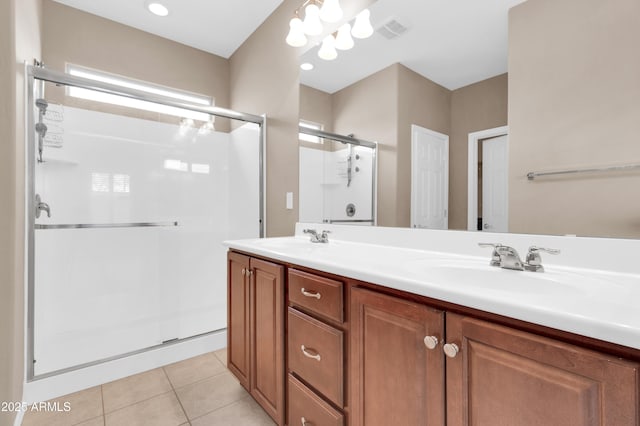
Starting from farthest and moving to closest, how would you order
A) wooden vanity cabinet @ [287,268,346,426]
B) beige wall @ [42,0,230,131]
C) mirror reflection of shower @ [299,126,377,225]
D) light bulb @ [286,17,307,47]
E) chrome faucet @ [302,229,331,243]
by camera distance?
beige wall @ [42,0,230,131]
light bulb @ [286,17,307,47]
chrome faucet @ [302,229,331,243]
mirror reflection of shower @ [299,126,377,225]
wooden vanity cabinet @ [287,268,346,426]

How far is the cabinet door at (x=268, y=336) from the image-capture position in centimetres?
125

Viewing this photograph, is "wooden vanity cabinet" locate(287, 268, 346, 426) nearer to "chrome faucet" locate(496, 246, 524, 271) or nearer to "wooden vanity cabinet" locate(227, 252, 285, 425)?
"wooden vanity cabinet" locate(227, 252, 285, 425)

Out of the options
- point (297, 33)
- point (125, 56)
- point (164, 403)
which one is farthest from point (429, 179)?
point (125, 56)

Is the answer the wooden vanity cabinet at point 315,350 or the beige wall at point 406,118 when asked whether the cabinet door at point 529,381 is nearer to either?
the wooden vanity cabinet at point 315,350

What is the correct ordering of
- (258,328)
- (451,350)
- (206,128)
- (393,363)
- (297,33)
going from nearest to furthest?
(451,350) < (393,363) < (258,328) < (297,33) < (206,128)

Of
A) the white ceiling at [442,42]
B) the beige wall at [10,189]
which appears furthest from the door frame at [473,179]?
the beige wall at [10,189]

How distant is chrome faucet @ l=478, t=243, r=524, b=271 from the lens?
91cm

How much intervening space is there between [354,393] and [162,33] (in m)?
3.17

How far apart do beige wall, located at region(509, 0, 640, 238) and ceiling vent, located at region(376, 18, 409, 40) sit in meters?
0.47

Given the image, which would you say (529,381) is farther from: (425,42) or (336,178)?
(336,178)

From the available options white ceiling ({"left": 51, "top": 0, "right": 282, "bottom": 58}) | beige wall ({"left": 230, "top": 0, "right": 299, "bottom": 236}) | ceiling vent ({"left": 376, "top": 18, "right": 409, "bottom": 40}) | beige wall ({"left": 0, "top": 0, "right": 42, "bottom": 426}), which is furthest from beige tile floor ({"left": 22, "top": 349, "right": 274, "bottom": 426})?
white ceiling ({"left": 51, "top": 0, "right": 282, "bottom": 58})

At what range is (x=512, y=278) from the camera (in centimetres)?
86

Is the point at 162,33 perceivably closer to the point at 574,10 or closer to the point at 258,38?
the point at 258,38

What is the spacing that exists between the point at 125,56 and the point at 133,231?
5.16 ft
